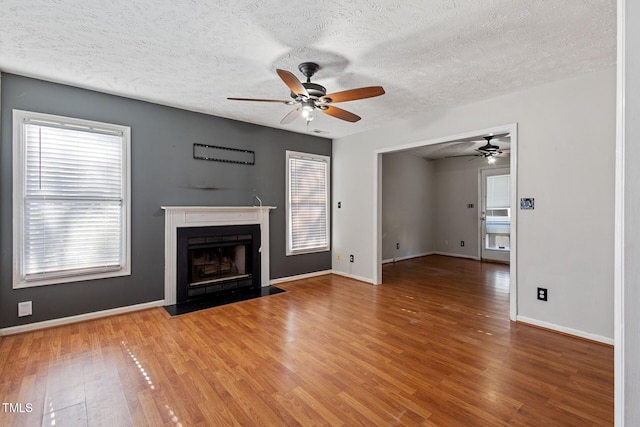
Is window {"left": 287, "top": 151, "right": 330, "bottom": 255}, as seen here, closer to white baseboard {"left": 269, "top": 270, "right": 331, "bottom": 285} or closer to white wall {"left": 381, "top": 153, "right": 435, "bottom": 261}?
white baseboard {"left": 269, "top": 270, "right": 331, "bottom": 285}

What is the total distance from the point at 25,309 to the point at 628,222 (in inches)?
178

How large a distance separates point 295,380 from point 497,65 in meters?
3.23

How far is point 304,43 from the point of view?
2410mm

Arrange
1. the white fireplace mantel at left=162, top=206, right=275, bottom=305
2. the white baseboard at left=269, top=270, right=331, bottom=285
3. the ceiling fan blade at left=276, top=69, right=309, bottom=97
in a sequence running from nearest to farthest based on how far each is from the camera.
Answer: the ceiling fan blade at left=276, top=69, right=309, bottom=97, the white fireplace mantel at left=162, top=206, right=275, bottom=305, the white baseboard at left=269, top=270, right=331, bottom=285

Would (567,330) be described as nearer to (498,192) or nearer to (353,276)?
(353,276)

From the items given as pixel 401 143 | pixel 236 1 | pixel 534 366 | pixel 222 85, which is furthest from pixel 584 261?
pixel 222 85

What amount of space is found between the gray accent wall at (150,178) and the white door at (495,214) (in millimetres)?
4719

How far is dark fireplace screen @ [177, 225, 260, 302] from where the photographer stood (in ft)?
13.2

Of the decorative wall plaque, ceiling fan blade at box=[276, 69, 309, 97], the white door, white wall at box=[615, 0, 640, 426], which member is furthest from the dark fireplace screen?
the white door

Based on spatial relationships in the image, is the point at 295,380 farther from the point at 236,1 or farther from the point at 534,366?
the point at 236,1

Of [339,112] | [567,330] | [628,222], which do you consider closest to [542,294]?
[567,330]

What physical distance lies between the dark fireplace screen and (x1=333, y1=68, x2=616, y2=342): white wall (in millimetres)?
3515

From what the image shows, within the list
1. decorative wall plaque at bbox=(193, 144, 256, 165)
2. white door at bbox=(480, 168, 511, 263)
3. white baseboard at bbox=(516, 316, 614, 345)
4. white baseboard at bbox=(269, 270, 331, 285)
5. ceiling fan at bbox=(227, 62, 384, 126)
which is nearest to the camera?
ceiling fan at bbox=(227, 62, 384, 126)

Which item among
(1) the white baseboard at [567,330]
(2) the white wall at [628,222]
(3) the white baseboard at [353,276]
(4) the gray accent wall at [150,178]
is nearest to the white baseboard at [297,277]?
(4) the gray accent wall at [150,178]
